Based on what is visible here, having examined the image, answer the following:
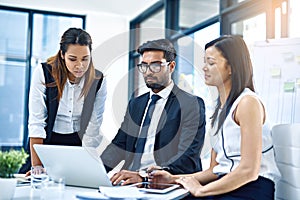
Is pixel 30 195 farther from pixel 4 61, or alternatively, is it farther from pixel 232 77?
pixel 4 61

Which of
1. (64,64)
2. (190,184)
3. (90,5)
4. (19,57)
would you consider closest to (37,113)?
(64,64)

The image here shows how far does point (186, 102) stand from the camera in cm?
194

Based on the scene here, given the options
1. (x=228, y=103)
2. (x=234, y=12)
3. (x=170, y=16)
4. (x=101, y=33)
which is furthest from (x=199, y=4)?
(x=228, y=103)

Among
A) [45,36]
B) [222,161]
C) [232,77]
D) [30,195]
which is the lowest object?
[30,195]

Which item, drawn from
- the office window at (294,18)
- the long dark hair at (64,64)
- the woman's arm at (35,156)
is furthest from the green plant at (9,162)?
the office window at (294,18)

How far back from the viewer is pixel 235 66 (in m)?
1.59

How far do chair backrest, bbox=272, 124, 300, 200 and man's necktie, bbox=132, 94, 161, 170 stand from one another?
62cm

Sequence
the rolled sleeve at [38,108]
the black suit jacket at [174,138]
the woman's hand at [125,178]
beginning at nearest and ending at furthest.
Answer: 1. the woman's hand at [125,178]
2. the black suit jacket at [174,138]
3. the rolled sleeve at [38,108]

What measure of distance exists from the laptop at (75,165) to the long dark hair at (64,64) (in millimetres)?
557

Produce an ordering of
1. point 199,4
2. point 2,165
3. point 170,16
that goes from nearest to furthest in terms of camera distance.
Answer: point 2,165 < point 199,4 < point 170,16

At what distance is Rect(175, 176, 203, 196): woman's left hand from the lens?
1424mm

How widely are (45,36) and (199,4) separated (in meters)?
2.26

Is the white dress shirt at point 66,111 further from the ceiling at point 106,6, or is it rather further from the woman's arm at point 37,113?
the ceiling at point 106,6

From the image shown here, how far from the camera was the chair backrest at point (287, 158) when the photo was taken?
Result: 58.7 inches
